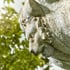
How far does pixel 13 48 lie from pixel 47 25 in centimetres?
178

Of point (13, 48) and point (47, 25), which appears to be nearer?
point (47, 25)

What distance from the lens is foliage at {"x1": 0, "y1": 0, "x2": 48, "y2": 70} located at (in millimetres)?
3172

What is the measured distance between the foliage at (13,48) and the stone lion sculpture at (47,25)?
1505 mm

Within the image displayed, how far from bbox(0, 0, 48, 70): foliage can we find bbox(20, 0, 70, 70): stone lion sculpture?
4.94ft

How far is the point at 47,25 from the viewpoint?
1.61 m

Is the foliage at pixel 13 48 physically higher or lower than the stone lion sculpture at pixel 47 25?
lower

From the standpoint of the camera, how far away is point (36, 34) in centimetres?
162

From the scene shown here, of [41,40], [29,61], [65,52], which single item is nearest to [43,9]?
[41,40]

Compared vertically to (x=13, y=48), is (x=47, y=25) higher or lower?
higher

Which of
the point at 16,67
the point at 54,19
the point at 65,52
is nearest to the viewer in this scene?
the point at 54,19

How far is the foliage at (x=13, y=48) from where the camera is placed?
3172mm

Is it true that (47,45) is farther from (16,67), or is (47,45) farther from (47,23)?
(16,67)

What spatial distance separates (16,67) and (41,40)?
1602mm

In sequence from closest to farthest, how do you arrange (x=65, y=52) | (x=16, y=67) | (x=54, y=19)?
(x=54, y=19)
(x=65, y=52)
(x=16, y=67)
